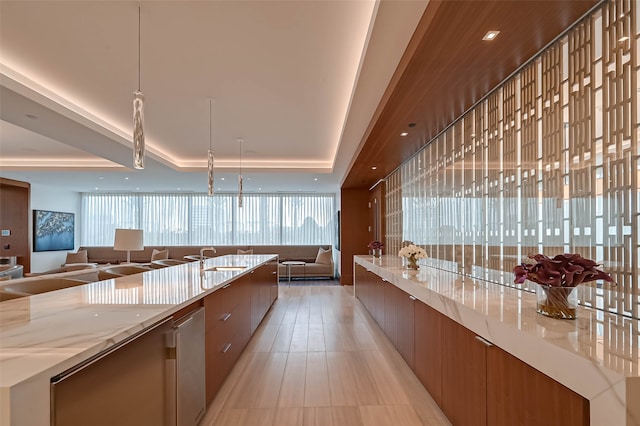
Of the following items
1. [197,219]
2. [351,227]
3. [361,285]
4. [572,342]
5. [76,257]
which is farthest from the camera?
[197,219]

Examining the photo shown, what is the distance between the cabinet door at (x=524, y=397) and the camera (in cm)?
108

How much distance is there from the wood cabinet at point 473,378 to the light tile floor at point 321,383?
0.64 ft

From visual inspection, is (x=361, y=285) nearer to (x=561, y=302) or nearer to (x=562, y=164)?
(x=562, y=164)

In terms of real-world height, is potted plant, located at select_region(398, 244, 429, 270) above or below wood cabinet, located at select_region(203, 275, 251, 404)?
above

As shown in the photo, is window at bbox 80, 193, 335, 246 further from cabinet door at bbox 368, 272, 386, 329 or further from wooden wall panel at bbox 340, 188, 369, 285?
cabinet door at bbox 368, 272, 386, 329

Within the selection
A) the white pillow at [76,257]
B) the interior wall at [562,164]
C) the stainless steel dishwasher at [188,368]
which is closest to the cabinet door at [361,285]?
the interior wall at [562,164]

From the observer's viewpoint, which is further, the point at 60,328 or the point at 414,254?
the point at 414,254

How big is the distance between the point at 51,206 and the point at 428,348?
34.7 ft

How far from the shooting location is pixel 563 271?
1347 mm

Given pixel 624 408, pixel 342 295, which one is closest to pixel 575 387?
pixel 624 408

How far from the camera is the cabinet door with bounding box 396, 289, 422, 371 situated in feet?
8.95

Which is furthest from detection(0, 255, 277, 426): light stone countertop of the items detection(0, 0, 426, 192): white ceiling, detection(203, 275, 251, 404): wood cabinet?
detection(0, 0, 426, 192): white ceiling

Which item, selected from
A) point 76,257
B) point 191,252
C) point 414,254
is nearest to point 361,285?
point 414,254

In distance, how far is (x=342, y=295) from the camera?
666 centimetres
